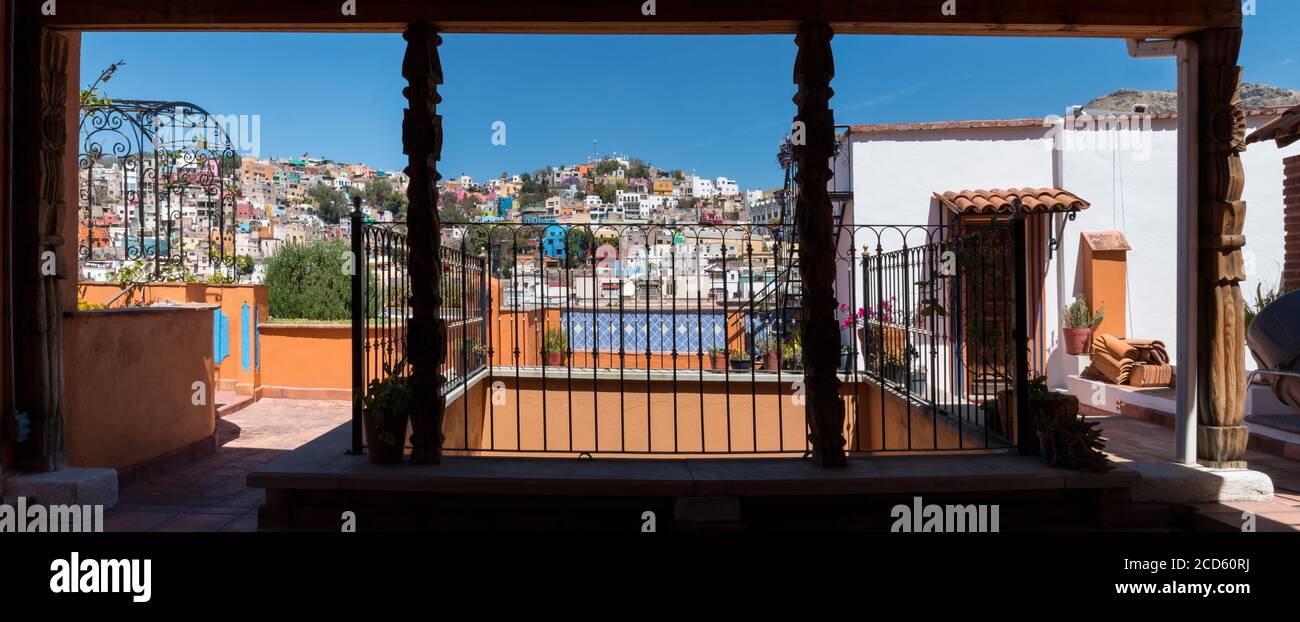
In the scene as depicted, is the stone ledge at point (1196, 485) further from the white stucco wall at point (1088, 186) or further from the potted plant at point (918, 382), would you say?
the white stucco wall at point (1088, 186)

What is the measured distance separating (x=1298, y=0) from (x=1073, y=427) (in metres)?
6.10

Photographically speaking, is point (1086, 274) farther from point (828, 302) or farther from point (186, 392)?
point (186, 392)

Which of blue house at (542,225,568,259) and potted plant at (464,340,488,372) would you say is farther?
potted plant at (464,340,488,372)

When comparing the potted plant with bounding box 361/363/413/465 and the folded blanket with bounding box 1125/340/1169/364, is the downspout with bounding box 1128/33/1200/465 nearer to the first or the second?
the folded blanket with bounding box 1125/340/1169/364

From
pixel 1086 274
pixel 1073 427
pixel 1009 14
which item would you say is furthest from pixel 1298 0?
pixel 1073 427

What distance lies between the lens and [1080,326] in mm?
9289

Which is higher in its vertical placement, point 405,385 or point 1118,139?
point 1118,139

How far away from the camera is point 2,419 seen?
4242mm

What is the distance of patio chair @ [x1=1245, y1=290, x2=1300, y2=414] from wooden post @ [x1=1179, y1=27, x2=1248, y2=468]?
2.10ft

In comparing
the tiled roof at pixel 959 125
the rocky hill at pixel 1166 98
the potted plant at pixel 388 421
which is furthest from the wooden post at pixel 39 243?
the rocky hill at pixel 1166 98

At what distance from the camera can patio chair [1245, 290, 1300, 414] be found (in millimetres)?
4992

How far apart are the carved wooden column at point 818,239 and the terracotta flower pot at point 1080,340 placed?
21.7 ft

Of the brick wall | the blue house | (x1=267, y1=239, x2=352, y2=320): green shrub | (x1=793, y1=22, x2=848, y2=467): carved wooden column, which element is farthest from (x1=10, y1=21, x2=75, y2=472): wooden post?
(x1=267, y1=239, x2=352, y2=320): green shrub
